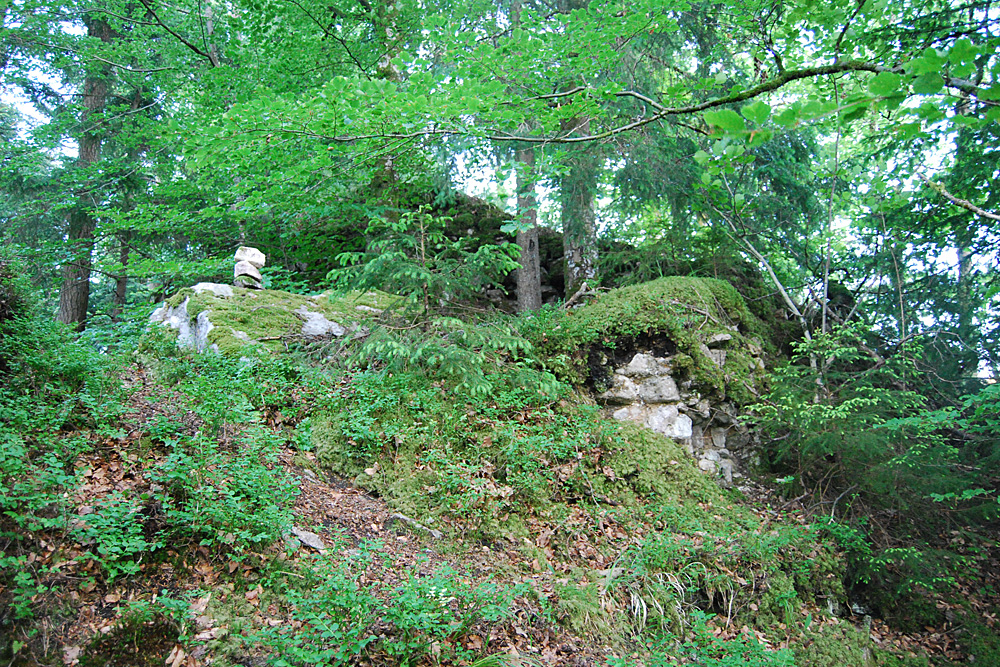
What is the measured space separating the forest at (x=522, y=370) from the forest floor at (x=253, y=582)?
0.02 m


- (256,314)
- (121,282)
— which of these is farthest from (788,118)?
(121,282)

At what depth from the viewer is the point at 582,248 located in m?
9.02

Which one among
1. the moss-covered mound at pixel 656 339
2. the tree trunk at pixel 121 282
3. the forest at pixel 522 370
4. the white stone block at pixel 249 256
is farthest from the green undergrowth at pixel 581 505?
the tree trunk at pixel 121 282

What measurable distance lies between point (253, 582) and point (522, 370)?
11.6ft

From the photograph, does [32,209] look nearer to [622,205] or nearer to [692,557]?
[622,205]

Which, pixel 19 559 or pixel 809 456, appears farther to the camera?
pixel 809 456

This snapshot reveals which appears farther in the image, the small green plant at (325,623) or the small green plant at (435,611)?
the small green plant at (435,611)

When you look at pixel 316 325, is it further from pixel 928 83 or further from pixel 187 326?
pixel 928 83

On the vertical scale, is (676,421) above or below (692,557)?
above

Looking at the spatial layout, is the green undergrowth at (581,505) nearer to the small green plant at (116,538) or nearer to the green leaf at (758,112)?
→ the small green plant at (116,538)

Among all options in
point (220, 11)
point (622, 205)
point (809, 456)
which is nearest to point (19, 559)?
point (809, 456)

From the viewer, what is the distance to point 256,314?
6727 mm

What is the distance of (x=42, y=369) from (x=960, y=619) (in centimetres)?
863

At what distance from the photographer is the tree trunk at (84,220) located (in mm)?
9891
